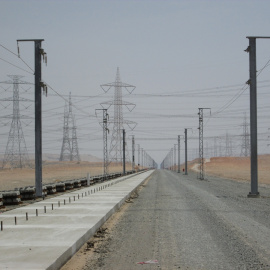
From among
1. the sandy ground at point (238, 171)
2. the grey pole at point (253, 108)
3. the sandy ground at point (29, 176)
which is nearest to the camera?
the grey pole at point (253, 108)

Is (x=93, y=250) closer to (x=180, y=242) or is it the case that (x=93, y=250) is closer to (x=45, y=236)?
(x=45, y=236)

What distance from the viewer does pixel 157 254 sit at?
7969 millimetres

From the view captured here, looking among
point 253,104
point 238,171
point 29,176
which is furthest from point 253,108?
point 238,171

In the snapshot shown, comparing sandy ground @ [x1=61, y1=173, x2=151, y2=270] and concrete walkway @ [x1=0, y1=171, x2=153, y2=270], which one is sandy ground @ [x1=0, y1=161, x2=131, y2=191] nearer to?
concrete walkway @ [x1=0, y1=171, x2=153, y2=270]

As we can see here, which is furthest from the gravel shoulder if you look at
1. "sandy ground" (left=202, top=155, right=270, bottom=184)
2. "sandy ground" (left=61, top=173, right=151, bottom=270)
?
"sandy ground" (left=202, top=155, right=270, bottom=184)

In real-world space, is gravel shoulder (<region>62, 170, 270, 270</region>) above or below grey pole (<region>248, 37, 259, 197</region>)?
below

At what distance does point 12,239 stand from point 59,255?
7.00 ft

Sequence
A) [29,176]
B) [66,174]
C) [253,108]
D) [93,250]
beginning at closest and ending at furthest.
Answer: [93,250], [253,108], [29,176], [66,174]

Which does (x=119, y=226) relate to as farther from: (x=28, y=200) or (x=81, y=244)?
(x=28, y=200)

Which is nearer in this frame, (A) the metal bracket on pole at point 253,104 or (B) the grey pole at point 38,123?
(B) the grey pole at point 38,123

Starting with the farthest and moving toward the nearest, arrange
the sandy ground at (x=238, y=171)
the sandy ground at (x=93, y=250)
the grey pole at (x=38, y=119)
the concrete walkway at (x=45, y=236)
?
1. the sandy ground at (x=238, y=171)
2. the grey pole at (x=38, y=119)
3. the sandy ground at (x=93, y=250)
4. the concrete walkway at (x=45, y=236)

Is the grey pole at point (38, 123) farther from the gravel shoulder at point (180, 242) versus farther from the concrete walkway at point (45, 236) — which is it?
the gravel shoulder at point (180, 242)

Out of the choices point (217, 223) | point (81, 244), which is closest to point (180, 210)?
point (217, 223)

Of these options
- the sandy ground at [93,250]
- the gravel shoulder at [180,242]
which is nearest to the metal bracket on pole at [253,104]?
the gravel shoulder at [180,242]
